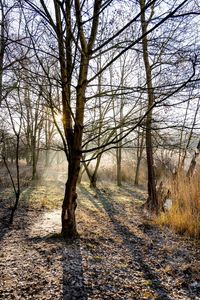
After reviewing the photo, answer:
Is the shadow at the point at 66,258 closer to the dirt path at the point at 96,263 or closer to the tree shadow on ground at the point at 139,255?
the dirt path at the point at 96,263

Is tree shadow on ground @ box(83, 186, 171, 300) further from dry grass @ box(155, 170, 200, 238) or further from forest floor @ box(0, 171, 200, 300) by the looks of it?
dry grass @ box(155, 170, 200, 238)

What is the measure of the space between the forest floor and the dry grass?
0.25m

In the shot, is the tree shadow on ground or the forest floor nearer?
the forest floor

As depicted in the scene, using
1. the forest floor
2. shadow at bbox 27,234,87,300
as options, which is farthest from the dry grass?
shadow at bbox 27,234,87,300

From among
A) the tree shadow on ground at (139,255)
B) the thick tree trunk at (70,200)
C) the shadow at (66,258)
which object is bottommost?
the tree shadow on ground at (139,255)

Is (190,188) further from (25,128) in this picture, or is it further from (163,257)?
(25,128)

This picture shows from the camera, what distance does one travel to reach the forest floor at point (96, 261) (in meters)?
2.36

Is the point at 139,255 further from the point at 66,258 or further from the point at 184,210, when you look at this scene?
the point at 184,210

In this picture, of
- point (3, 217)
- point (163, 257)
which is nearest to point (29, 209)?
point (3, 217)

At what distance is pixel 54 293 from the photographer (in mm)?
2254

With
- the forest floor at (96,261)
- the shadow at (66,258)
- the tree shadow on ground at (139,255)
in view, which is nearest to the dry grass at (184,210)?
the forest floor at (96,261)

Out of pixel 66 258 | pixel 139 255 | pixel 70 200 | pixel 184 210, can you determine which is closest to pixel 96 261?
pixel 66 258

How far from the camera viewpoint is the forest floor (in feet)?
7.73

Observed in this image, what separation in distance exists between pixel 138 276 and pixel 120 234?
5.10 feet
